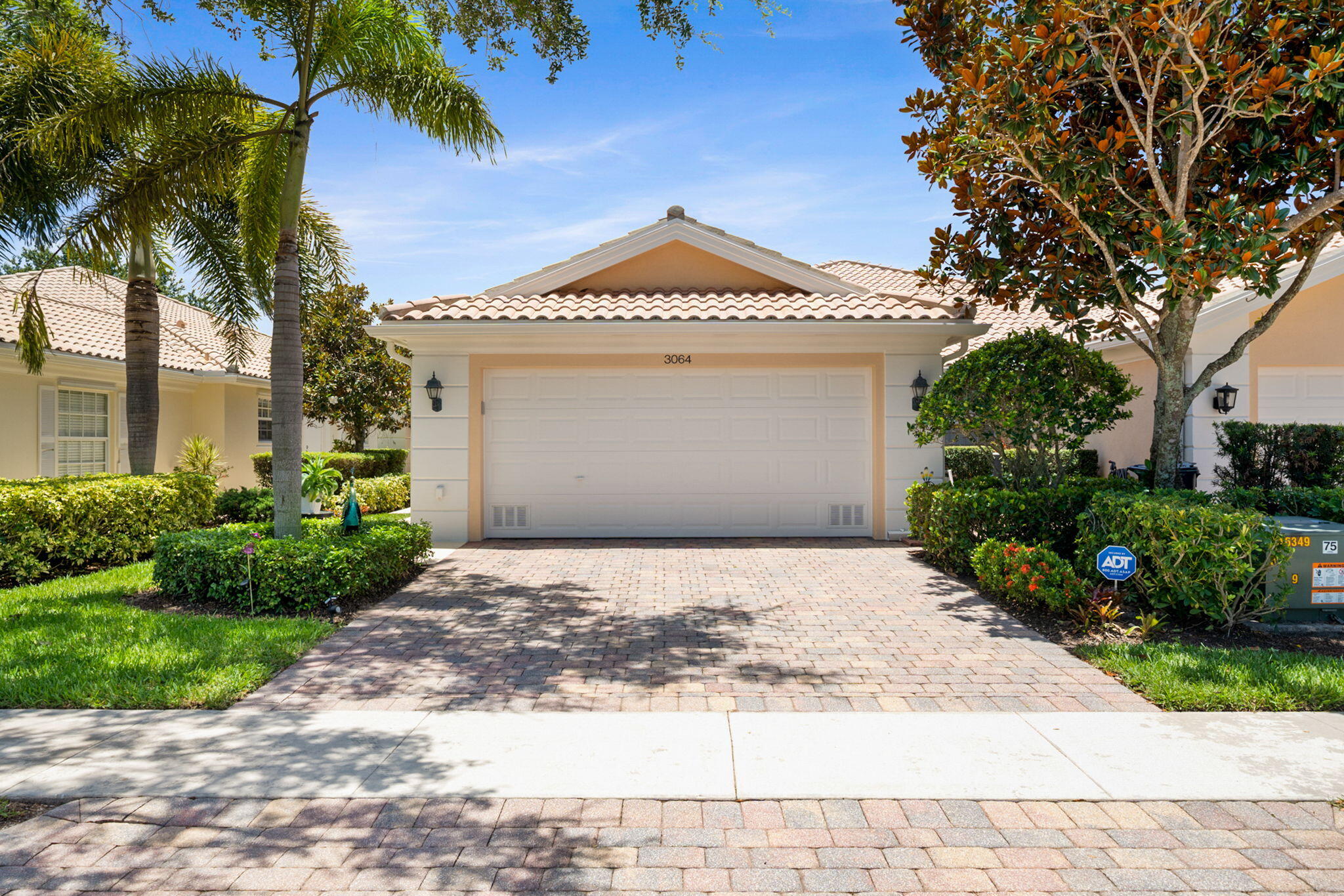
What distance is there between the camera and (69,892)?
3000 millimetres

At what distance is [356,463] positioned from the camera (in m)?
18.7

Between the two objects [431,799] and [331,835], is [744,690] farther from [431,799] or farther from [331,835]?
[331,835]

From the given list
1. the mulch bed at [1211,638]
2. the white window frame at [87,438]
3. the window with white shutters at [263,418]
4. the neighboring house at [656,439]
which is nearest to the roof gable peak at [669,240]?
the neighboring house at [656,439]

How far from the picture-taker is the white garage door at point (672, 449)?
39.9 ft

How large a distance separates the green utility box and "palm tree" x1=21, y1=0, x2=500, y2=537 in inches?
334

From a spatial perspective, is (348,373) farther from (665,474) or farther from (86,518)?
(665,474)

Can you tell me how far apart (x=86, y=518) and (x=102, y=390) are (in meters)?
6.67

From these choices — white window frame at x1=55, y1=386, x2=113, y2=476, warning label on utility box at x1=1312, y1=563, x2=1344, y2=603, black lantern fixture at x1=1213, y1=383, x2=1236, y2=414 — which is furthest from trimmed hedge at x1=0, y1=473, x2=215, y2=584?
black lantern fixture at x1=1213, y1=383, x2=1236, y2=414

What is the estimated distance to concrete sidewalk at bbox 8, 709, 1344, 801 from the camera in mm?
3803

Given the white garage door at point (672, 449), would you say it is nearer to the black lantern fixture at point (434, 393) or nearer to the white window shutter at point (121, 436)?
the black lantern fixture at point (434, 393)

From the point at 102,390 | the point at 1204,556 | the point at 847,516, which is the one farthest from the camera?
the point at 102,390

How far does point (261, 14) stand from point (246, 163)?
6.62 ft

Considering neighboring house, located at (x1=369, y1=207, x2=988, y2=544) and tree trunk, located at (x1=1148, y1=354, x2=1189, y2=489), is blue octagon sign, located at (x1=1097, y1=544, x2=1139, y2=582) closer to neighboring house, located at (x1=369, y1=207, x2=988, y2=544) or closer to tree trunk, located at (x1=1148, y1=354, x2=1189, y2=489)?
tree trunk, located at (x1=1148, y1=354, x2=1189, y2=489)

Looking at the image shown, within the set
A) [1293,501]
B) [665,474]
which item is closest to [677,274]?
[665,474]
